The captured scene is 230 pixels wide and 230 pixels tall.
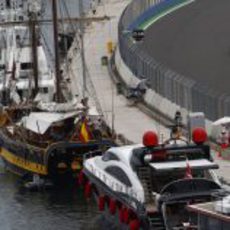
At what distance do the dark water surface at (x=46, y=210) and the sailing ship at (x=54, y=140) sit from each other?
1200 mm

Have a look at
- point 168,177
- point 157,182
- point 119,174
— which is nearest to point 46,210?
point 119,174

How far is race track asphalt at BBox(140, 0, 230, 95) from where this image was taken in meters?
78.0

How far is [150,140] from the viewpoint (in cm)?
3756

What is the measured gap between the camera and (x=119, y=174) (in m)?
39.0

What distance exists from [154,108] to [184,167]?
27173 mm

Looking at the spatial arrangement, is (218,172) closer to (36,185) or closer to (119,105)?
(36,185)

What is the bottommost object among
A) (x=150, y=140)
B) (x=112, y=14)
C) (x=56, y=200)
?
(x=56, y=200)

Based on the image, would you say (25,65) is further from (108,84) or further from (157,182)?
(157,182)

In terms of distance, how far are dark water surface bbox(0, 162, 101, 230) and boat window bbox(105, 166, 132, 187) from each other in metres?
3.29

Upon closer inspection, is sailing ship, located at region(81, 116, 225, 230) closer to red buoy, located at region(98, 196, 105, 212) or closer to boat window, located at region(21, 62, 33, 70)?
red buoy, located at region(98, 196, 105, 212)

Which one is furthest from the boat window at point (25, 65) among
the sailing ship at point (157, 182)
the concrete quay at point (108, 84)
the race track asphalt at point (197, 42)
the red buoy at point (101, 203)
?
the sailing ship at point (157, 182)

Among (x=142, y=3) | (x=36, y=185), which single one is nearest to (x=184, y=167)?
(x=36, y=185)

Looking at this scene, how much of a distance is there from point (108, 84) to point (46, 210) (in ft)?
97.5

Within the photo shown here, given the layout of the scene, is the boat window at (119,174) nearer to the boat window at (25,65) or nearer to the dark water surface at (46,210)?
the dark water surface at (46,210)
